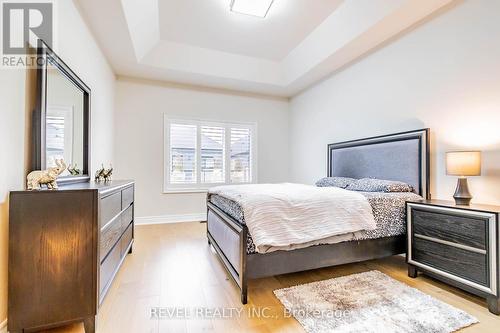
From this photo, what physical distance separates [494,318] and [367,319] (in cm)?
88

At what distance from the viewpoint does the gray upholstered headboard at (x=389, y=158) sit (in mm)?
2623

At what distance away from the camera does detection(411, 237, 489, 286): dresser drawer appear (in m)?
1.75

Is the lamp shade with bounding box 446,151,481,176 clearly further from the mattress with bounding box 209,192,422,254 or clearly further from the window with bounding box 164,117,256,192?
the window with bounding box 164,117,256,192

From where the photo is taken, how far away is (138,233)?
372 cm

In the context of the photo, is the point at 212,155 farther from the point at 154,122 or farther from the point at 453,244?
the point at 453,244

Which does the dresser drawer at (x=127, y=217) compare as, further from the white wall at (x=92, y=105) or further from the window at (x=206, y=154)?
the window at (x=206, y=154)

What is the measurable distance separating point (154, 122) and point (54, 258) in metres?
3.38

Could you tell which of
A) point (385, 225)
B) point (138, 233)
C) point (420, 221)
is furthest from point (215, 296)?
point (138, 233)

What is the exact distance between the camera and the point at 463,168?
6.71 ft

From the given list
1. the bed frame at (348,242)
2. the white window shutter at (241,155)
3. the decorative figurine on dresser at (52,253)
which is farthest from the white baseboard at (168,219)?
the decorative figurine on dresser at (52,253)

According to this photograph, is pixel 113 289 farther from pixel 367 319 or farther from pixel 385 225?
pixel 385 225

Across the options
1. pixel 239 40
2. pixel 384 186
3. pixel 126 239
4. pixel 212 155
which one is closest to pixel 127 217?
pixel 126 239

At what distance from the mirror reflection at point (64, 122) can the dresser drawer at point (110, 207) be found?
49cm

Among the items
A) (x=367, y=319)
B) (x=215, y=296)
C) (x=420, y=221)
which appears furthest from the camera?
(x=420, y=221)
